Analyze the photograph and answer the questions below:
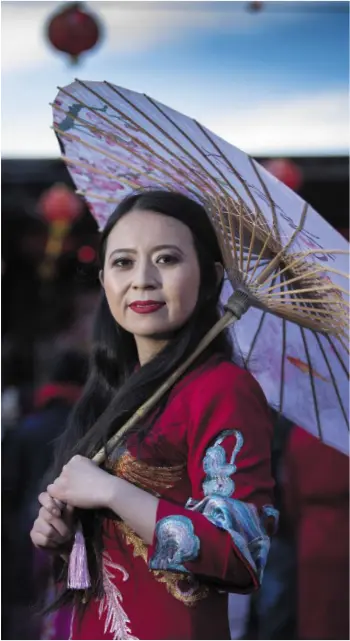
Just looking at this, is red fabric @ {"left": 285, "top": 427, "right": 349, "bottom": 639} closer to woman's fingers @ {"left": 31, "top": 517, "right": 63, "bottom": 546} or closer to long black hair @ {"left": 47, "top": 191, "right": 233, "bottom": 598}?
long black hair @ {"left": 47, "top": 191, "right": 233, "bottom": 598}

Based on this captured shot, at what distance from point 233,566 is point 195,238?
2.19 ft

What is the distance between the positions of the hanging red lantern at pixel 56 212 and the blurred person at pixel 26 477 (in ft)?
2.55

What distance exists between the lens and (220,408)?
5.90 ft

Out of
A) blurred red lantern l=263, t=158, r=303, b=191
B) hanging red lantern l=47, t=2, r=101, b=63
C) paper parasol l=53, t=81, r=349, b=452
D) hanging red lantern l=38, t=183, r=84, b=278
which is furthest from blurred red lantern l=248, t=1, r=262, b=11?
hanging red lantern l=38, t=183, r=84, b=278

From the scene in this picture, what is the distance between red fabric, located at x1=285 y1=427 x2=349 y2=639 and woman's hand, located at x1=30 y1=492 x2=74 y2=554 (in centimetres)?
135

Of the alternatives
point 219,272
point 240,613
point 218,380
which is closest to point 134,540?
point 218,380

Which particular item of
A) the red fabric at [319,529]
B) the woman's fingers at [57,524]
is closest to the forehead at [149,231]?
the woman's fingers at [57,524]

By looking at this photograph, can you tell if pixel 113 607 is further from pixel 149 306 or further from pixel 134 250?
pixel 134 250

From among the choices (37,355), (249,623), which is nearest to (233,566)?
(249,623)

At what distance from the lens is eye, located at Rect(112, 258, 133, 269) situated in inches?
77.0

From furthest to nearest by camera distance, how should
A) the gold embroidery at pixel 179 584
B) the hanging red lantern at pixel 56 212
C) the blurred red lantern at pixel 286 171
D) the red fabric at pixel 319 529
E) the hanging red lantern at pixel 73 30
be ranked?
the hanging red lantern at pixel 56 212 < the blurred red lantern at pixel 286 171 < the red fabric at pixel 319 529 < the hanging red lantern at pixel 73 30 < the gold embroidery at pixel 179 584

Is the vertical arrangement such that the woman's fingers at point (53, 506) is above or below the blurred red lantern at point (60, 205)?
below

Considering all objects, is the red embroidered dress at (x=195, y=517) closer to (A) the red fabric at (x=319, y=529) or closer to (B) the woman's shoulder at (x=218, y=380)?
(B) the woman's shoulder at (x=218, y=380)

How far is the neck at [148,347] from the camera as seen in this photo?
197 centimetres
